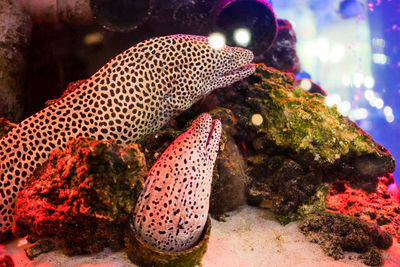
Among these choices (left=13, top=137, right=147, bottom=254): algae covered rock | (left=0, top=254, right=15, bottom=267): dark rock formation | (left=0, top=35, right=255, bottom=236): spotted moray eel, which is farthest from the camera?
(left=0, top=35, right=255, bottom=236): spotted moray eel

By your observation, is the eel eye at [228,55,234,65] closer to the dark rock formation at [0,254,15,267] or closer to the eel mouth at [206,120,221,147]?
the eel mouth at [206,120,221,147]

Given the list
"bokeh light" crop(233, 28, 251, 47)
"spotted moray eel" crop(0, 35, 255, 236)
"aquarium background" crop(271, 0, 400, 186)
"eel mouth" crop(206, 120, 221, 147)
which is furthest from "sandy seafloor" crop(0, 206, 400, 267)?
"bokeh light" crop(233, 28, 251, 47)

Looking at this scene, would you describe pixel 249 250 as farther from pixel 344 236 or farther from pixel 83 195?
pixel 83 195

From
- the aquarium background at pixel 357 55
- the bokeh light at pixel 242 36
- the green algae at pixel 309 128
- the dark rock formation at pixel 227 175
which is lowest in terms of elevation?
the dark rock formation at pixel 227 175

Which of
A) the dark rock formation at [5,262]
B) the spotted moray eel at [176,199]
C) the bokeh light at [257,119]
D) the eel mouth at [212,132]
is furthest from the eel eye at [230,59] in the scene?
the dark rock formation at [5,262]

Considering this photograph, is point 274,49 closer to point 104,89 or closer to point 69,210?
point 104,89

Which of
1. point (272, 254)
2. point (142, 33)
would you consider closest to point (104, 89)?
point (142, 33)

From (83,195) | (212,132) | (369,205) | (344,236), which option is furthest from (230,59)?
(369,205)

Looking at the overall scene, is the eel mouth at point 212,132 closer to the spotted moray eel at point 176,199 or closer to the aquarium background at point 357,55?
the spotted moray eel at point 176,199
